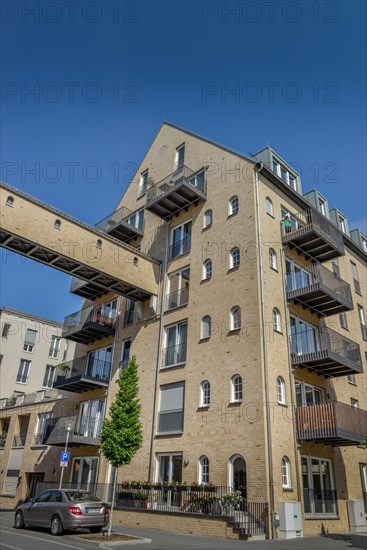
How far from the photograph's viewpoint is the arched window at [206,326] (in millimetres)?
20564

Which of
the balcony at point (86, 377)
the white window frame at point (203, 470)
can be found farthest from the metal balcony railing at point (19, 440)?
the white window frame at point (203, 470)

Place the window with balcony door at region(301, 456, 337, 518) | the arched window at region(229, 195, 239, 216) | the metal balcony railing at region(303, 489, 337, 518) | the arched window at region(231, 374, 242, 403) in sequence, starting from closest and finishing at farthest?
the metal balcony railing at region(303, 489, 337, 518)
the window with balcony door at region(301, 456, 337, 518)
the arched window at region(231, 374, 242, 403)
the arched window at region(229, 195, 239, 216)

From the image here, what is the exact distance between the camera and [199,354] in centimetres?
2033

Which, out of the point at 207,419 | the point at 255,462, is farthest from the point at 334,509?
the point at 207,419

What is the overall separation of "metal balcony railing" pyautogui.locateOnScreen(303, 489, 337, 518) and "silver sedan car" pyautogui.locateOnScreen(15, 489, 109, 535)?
765 centimetres

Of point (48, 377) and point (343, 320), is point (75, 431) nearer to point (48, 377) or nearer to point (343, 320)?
point (343, 320)

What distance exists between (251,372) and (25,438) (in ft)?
67.3

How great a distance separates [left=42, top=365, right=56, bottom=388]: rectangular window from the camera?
44.8 meters

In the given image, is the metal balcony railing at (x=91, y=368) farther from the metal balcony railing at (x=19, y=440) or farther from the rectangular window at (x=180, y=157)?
the rectangular window at (x=180, y=157)

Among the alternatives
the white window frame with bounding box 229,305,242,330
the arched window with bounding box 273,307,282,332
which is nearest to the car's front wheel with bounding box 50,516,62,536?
the white window frame with bounding box 229,305,242,330

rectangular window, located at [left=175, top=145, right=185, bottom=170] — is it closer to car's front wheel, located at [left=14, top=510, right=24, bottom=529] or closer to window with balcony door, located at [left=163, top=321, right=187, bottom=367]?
window with balcony door, located at [left=163, top=321, right=187, bottom=367]

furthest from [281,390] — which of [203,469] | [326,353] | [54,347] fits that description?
[54,347]

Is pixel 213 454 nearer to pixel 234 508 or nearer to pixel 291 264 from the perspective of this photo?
pixel 234 508

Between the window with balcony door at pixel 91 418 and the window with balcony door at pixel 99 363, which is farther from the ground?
the window with balcony door at pixel 99 363
